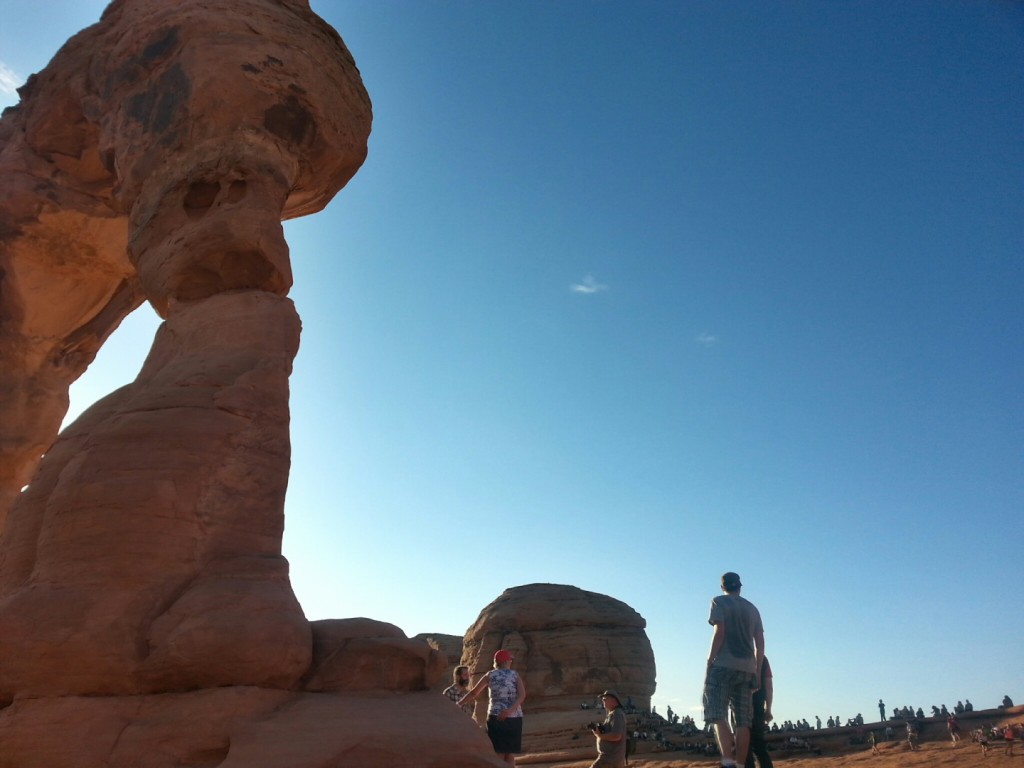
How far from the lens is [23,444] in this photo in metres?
8.94

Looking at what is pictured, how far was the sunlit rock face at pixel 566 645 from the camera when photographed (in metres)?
21.6

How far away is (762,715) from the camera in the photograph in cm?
518

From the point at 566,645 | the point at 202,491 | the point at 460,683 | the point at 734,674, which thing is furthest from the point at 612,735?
the point at 566,645

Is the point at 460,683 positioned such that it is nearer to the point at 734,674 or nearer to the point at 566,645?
the point at 734,674

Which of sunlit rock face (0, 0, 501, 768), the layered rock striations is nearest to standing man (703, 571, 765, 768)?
sunlit rock face (0, 0, 501, 768)

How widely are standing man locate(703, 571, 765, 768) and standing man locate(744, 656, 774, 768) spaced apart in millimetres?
118

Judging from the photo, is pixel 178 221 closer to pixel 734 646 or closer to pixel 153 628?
pixel 153 628

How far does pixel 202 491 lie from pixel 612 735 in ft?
19.2

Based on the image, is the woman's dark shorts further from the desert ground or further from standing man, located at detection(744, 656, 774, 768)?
the desert ground

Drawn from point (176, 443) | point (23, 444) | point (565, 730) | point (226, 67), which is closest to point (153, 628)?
point (176, 443)

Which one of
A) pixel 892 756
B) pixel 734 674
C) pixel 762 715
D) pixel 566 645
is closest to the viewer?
pixel 734 674

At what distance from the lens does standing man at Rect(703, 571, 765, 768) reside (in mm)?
5043

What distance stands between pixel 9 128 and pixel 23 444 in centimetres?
395

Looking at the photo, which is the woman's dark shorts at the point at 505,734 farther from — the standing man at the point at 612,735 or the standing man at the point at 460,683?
the standing man at the point at 612,735
